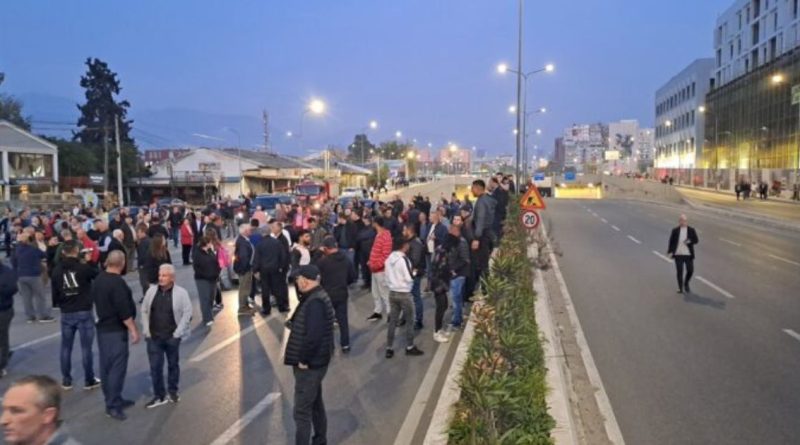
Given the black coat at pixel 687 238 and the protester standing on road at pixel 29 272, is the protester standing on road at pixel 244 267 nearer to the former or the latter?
the protester standing on road at pixel 29 272

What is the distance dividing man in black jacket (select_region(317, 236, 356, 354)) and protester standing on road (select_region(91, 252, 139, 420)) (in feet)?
9.62

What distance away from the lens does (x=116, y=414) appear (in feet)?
24.6

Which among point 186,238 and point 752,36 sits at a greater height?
point 752,36

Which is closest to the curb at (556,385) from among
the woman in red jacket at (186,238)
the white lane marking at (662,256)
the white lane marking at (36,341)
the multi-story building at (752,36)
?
the white lane marking at (36,341)

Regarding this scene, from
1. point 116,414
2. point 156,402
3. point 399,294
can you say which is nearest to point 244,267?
point 399,294

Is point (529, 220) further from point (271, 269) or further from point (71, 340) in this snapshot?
point (71, 340)

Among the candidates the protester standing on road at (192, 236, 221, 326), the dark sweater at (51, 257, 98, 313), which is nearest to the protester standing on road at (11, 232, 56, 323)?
the protester standing on road at (192, 236, 221, 326)

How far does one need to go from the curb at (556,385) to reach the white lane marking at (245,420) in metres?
3.17

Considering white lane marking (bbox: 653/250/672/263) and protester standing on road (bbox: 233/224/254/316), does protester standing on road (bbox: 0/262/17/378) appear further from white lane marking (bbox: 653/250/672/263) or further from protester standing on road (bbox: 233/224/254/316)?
white lane marking (bbox: 653/250/672/263)

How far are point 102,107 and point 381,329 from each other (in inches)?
3185

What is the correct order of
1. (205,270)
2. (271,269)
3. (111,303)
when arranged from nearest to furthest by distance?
1. (111,303)
2. (205,270)
3. (271,269)

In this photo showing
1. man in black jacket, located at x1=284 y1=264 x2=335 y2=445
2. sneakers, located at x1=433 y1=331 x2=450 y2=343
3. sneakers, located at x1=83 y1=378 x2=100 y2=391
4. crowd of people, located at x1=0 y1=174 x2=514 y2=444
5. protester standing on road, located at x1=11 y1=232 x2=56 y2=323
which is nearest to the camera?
man in black jacket, located at x1=284 y1=264 x2=335 y2=445

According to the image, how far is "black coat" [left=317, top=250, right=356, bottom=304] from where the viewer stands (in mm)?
9914

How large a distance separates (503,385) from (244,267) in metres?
8.81
